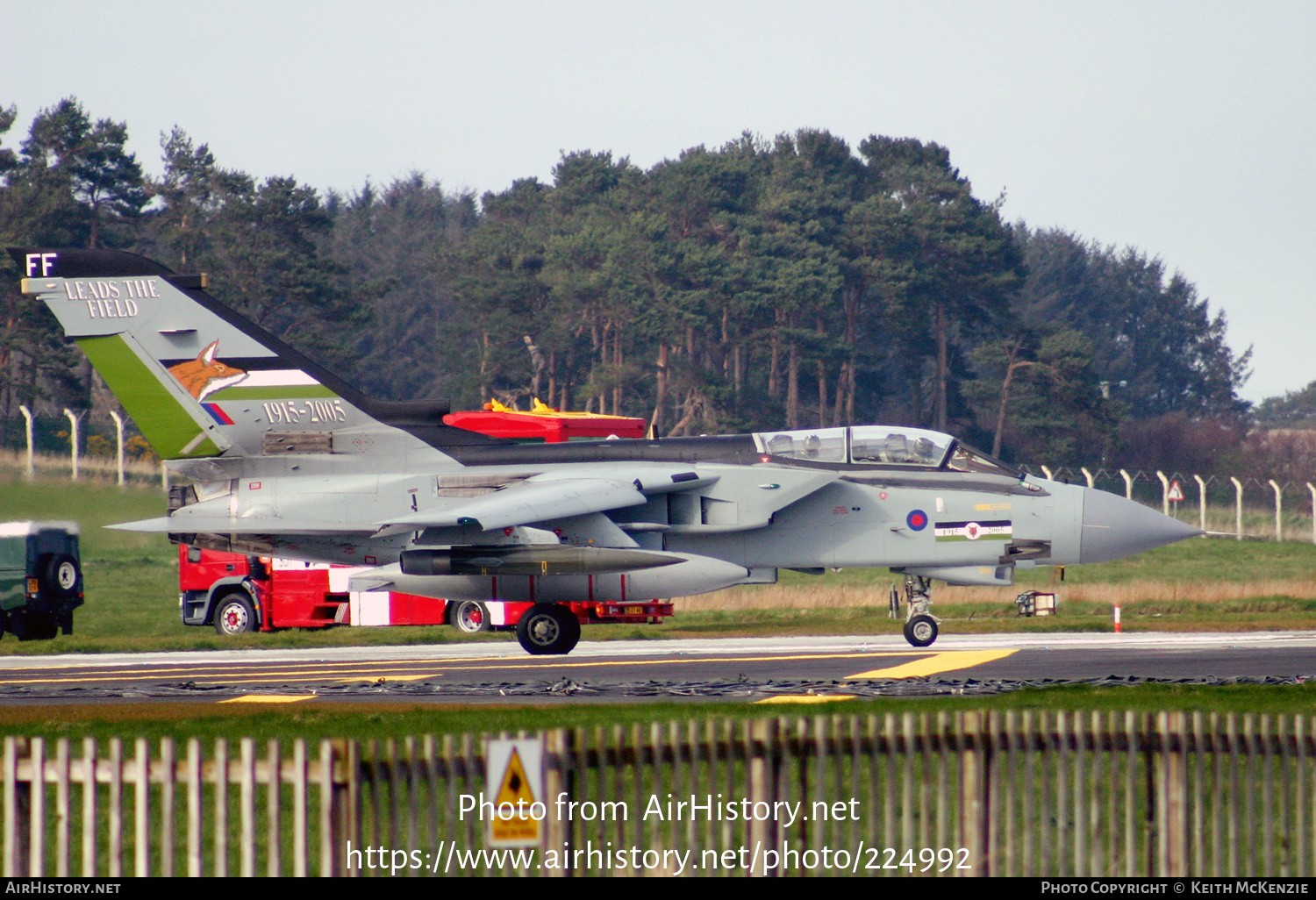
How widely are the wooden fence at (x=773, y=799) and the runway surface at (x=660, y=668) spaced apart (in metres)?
6.95

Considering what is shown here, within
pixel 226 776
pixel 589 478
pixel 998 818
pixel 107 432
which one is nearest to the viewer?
pixel 226 776

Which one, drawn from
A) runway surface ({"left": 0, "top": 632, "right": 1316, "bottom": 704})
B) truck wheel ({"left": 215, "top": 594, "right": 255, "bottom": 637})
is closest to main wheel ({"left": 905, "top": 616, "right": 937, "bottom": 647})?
runway surface ({"left": 0, "top": 632, "right": 1316, "bottom": 704})

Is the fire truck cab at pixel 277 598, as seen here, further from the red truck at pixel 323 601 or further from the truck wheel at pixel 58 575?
the truck wheel at pixel 58 575

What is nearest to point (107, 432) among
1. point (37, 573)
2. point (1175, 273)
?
point (37, 573)

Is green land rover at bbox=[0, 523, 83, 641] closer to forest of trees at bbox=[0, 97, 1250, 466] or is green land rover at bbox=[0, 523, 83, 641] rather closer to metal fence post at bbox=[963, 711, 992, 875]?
metal fence post at bbox=[963, 711, 992, 875]

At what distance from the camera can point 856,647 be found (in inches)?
853

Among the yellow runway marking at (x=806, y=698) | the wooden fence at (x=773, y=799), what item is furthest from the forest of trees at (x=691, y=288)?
the wooden fence at (x=773, y=799)

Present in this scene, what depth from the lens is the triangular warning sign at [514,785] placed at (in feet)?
19.7

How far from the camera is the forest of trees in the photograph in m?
64.1

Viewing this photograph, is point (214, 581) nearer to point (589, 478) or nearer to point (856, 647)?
point (589, 478)

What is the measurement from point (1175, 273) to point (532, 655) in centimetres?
10198

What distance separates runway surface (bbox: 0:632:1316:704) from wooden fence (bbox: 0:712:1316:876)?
6.95 m

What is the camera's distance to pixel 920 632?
68.7 feet

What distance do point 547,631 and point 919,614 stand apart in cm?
570
